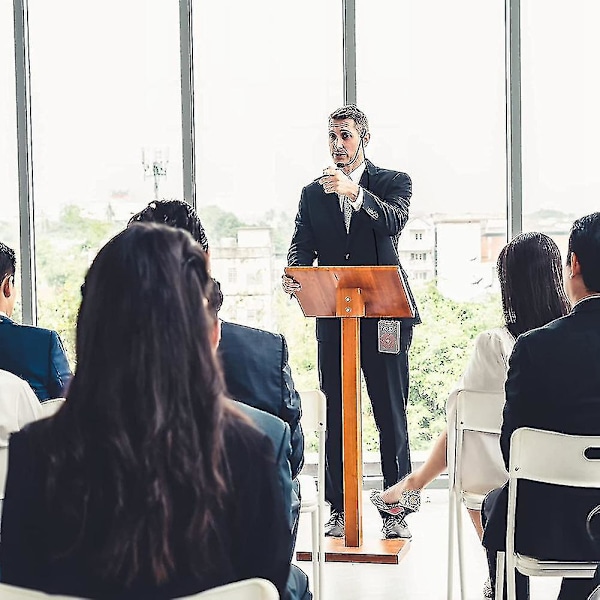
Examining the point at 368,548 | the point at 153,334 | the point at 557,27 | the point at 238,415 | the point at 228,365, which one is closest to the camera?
the point at 153,334

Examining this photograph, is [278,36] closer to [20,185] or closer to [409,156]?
[409,156]

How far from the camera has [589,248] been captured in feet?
8.93

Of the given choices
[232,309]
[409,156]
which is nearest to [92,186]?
[232,309]

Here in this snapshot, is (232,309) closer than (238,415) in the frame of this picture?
No

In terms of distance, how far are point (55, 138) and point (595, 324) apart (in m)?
4.00

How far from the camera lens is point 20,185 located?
5863 mm

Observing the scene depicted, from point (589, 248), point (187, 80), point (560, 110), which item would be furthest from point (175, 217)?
point (560, 110)

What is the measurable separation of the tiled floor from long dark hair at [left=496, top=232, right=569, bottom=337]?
125 centimetres

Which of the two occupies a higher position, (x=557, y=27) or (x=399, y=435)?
(x=557, y=27)

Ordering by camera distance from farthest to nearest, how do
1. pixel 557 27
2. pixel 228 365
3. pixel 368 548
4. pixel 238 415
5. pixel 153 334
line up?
pixel 557 27 → pixel 368 548 → pixel 228 365 → pixel 238 415 → pixel 153 334

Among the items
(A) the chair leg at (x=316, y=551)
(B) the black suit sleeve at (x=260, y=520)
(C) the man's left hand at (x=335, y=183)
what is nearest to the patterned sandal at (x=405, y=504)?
(A) the chair leg at (x=316, y=551)

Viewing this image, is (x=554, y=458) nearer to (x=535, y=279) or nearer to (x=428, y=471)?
(x=535, y=279)

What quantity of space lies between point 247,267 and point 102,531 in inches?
174

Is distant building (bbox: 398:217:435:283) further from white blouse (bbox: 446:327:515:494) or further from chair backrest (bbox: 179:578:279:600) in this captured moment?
chair backrest (bbox: 179:578:279:600)
